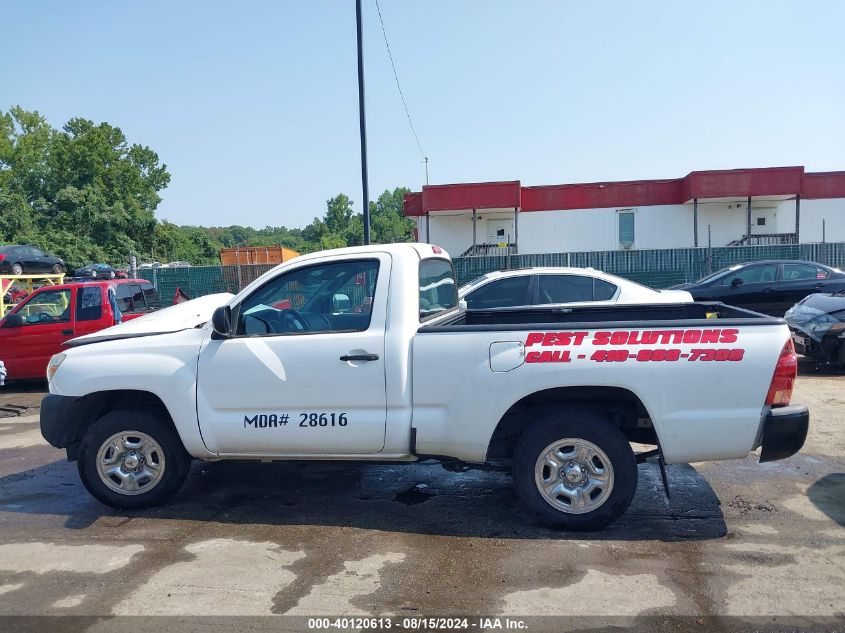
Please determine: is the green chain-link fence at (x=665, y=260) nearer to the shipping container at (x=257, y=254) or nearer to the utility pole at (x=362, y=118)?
the utility pole at (x=362, y=118)

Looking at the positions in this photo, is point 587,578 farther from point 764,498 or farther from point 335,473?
point 335,473

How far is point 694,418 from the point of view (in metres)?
4.26

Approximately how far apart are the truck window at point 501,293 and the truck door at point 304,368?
16.7 feet

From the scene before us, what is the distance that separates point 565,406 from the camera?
15.0 feet

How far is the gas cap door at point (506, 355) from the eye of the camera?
14.4ft

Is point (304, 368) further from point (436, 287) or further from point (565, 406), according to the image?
point (565, 406)

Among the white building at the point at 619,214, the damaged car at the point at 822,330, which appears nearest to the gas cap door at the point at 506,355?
the damaged car at the point at 822,330

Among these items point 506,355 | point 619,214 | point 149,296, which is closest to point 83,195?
point 619,214

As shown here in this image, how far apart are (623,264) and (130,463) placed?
16026mm

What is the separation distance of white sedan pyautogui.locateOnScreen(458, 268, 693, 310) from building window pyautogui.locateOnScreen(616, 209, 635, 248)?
22.3 meters

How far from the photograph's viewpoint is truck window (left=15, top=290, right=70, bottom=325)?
10.5 m

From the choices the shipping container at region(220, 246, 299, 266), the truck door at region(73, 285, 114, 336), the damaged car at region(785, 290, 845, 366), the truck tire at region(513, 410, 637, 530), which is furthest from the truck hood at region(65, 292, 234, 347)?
the shipping container at region(220, 246, 299, 266)

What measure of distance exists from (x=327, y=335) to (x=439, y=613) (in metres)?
1.97

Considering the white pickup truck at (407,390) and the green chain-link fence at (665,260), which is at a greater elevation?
the green chain-link fence at (665,260)
